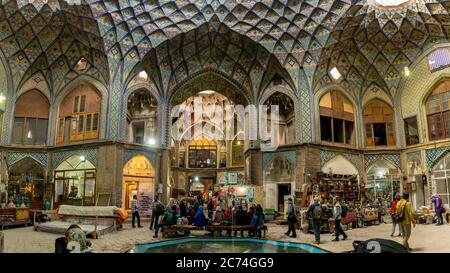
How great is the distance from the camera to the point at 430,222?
15062 mm

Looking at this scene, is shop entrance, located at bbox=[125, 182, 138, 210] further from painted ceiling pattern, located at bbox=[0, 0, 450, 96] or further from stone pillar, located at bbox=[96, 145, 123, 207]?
painted ceiling pattern, located at bbox=[0, 0, 450, 96]

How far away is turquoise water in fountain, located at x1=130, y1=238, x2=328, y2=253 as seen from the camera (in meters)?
8.60

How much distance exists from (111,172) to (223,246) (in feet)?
31.1

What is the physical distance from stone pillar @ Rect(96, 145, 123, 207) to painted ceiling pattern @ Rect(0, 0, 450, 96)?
3.92 metres

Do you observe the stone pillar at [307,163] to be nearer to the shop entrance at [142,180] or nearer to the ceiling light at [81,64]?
the shop entrance at [142,180]

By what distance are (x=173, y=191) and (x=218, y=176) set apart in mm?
4010

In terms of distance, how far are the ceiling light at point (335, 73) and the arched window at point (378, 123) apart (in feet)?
8.47

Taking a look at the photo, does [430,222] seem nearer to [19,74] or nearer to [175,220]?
[175,220]

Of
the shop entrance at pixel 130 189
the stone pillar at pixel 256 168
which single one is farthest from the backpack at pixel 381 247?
the shop entrance at pixel 130 189

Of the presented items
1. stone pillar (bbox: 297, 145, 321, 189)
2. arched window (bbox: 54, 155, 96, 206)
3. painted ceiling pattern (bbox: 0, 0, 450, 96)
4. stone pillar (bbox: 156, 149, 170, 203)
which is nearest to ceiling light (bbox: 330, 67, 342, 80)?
painted ceiling pattern (bbox: 0, 0, 450, 96)

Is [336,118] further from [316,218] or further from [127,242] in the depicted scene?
[127,242]
